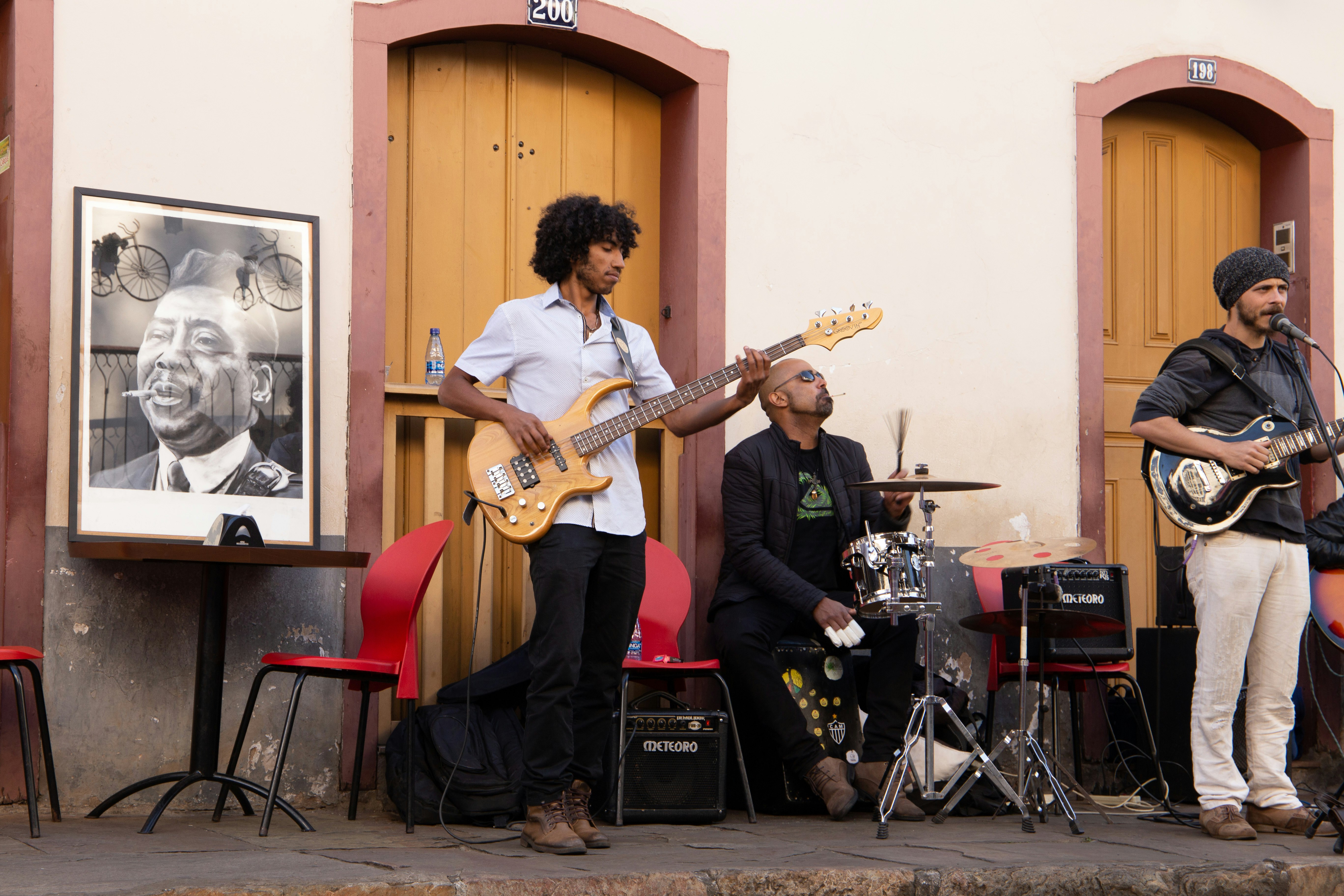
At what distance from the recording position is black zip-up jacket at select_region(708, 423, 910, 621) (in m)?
5.93

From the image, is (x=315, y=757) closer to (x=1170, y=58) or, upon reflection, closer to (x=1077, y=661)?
(x=1077, y=661)

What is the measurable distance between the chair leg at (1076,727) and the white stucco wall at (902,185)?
86 cm

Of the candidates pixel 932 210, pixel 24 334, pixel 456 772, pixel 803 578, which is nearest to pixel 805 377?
pixel 803 578

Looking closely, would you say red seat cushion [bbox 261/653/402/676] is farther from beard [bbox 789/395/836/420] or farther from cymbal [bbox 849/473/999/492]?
beard [bbox 789/395/836/420]

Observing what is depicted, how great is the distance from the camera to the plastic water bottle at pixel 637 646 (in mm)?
6051

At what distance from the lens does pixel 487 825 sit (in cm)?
533

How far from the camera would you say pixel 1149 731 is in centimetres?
631

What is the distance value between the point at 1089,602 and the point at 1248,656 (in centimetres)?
92

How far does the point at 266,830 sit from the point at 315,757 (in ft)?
3.20

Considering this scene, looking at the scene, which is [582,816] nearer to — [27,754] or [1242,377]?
[27,754]

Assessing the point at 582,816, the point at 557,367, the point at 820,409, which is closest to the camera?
the point at 582,816

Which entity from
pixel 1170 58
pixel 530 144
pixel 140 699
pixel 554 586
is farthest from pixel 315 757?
pixel 1170 58

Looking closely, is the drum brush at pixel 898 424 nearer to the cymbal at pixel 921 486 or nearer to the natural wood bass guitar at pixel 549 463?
Answer: the cymbal at pixel 921 486

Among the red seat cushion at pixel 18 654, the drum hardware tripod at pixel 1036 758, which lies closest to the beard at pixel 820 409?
the drum hardware tripod at pixel 1036 758
